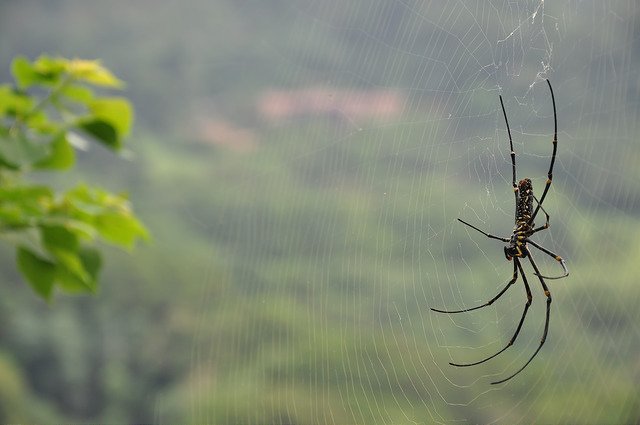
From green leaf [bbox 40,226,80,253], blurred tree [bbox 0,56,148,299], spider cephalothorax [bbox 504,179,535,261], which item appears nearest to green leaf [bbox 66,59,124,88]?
blurred tree [bbox 0,56,148,299]

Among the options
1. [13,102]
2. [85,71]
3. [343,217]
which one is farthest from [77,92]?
[343,217]

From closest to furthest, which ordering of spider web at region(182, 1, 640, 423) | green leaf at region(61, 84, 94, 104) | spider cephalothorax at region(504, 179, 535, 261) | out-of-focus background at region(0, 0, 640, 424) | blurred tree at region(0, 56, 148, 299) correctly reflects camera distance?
blurred tree at region(0, 56, 148, 299) → green leaf at region(61, 84, 94, 104) → spider cephalothorax at region(504, 179, 535, 261) → spider web at region(182, 1, 640, 423) → out-of-focus background at region(0, 0, 640, 424)

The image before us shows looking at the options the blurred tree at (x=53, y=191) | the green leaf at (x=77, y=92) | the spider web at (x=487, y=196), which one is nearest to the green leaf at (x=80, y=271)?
the blurred tree at (x=53, y=191)

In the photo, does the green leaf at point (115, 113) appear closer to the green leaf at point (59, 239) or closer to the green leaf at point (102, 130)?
the green leaf at point (102, 130)

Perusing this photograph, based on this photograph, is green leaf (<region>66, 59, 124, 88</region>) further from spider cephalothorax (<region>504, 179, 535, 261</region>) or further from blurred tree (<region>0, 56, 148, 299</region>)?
spider cephalothorax (<region>504, 179, 535, 261</region>)

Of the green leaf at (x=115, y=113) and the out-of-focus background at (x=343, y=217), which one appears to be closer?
the green leaf at (x=115, y=113)

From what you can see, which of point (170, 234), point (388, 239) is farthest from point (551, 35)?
point (170, 234)

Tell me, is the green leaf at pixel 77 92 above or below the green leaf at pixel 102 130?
above
